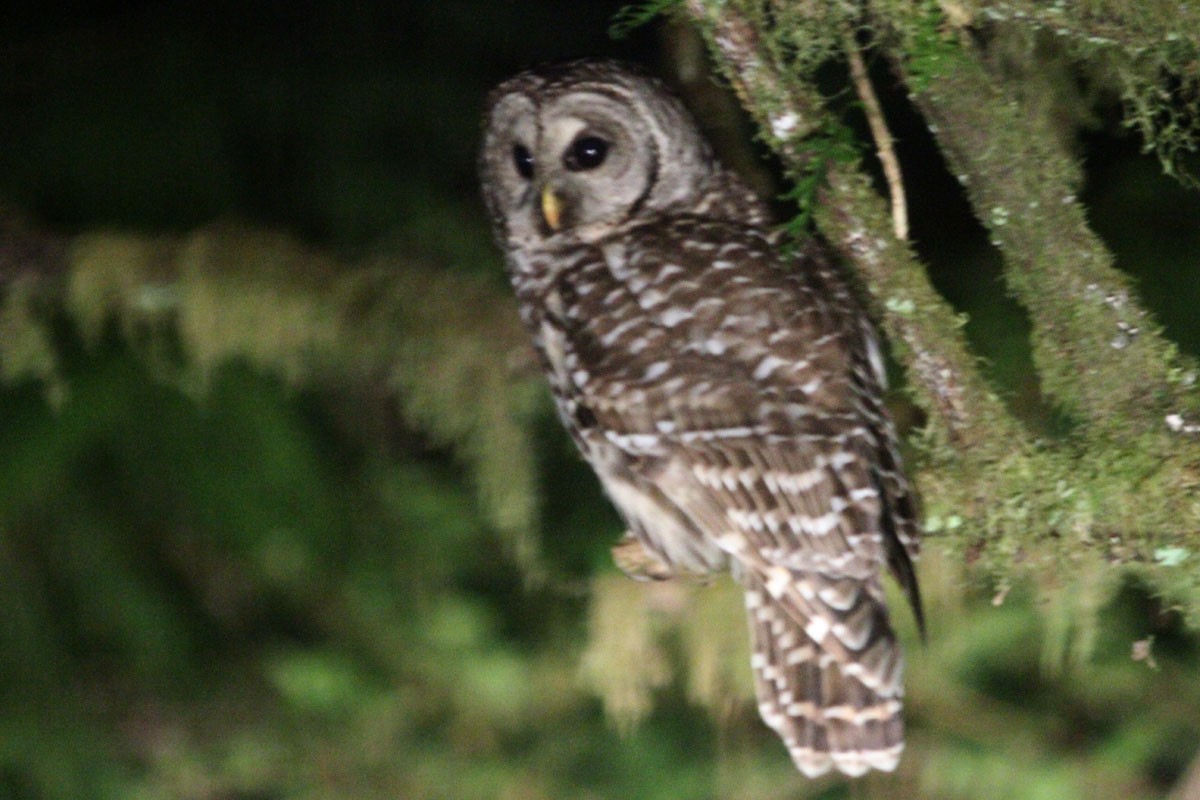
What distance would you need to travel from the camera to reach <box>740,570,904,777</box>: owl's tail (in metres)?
1.88

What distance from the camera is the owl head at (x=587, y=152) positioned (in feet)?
7.04

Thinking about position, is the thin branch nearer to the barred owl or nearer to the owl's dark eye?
the barred owl

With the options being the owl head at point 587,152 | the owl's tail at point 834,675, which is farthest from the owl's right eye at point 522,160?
the owl's tail at point 834,675

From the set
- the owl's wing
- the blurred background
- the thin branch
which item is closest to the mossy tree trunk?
the thin branch

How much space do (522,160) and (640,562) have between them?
0.65 metres

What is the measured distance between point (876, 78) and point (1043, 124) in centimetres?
76

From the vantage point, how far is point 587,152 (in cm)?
218

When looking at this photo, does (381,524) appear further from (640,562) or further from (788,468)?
(788,468)

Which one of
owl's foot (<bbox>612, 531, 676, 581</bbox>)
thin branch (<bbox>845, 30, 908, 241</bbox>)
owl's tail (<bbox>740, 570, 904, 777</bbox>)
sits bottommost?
owl's tail (<bbox>740, 570, 904, 777</bbox>)

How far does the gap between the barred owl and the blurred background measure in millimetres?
313

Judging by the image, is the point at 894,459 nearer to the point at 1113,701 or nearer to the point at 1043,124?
the point at 1043,124

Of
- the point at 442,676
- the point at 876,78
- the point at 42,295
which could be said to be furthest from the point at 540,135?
the point at 442,676

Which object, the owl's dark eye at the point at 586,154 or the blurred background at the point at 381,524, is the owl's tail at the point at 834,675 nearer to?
the blurred background at the point at 381,524

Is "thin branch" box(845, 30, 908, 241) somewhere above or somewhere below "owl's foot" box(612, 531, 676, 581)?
above
